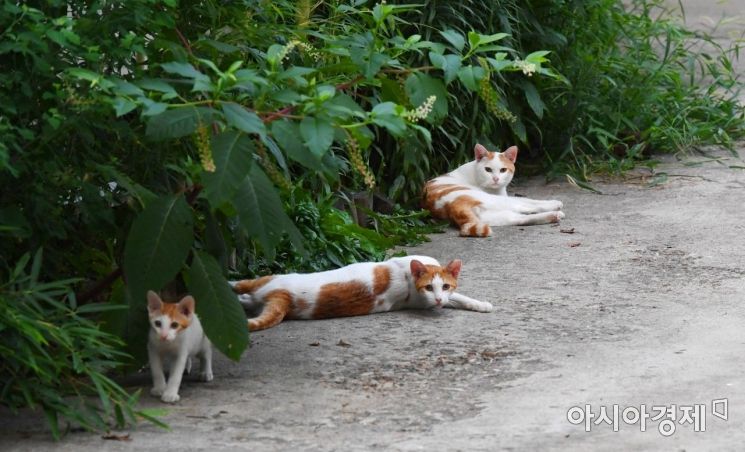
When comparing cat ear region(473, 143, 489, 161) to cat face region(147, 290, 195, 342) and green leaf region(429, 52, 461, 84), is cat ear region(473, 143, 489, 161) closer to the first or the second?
green leaf region(429, 52, 461, 84)

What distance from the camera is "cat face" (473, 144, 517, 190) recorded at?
25.1 ft

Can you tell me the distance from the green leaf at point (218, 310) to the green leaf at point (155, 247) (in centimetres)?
14

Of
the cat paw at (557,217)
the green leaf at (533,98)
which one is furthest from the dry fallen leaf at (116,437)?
the green leaf at (533,98)

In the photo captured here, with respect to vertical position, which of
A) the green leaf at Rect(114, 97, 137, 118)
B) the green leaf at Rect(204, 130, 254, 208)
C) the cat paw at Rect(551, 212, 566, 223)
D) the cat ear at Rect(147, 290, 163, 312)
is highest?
the green leaf at Rect(114, 97, 137, 118)

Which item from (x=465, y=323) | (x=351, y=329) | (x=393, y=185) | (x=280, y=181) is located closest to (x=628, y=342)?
(x=465, y=323)

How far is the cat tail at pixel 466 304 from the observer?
5.71 meters

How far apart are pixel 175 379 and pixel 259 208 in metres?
0.72

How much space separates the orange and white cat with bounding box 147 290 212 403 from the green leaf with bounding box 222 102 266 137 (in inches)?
31.8

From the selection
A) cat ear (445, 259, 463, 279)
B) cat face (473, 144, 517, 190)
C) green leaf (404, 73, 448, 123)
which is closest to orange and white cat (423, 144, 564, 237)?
cat face (473, 144, 517, 190)

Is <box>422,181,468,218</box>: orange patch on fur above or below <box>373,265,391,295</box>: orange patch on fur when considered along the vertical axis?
below

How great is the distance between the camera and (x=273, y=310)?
218 inches

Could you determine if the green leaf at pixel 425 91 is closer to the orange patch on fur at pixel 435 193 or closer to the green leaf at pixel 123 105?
the green leaf at pixel 123 105

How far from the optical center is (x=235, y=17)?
17.3 feet

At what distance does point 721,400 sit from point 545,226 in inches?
120
